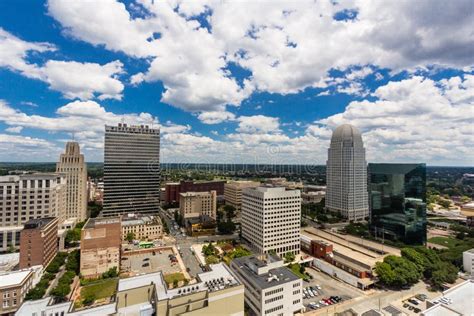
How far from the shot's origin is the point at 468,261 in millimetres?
70875

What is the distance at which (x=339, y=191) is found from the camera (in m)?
147

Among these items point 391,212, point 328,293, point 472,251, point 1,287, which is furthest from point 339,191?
point 1,287

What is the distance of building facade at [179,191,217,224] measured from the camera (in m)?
124

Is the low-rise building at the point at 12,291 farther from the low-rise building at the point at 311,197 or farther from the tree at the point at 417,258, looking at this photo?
the low-rise building at the point at 311,197

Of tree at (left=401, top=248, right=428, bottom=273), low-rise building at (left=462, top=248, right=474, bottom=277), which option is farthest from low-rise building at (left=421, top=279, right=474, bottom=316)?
low-rise building at (left=462, top=248, right=474, bottom=277)

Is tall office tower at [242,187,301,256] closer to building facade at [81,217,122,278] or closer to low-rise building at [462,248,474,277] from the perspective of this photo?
building facade at [81,217,122,278]

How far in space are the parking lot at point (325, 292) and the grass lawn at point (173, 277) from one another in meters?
31.4

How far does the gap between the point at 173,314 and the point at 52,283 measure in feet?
146

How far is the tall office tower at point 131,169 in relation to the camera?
122812mm

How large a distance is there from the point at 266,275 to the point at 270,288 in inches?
177

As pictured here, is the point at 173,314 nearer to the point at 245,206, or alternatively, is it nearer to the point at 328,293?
the point at 328,293

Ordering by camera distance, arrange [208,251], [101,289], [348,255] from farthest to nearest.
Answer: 1. [208,251]
2. [348,255]
3. [101,289]

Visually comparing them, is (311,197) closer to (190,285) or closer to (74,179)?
(74,179)

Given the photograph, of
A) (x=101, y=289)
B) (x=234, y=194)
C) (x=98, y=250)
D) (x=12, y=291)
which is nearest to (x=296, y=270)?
(x=101, y=289)
